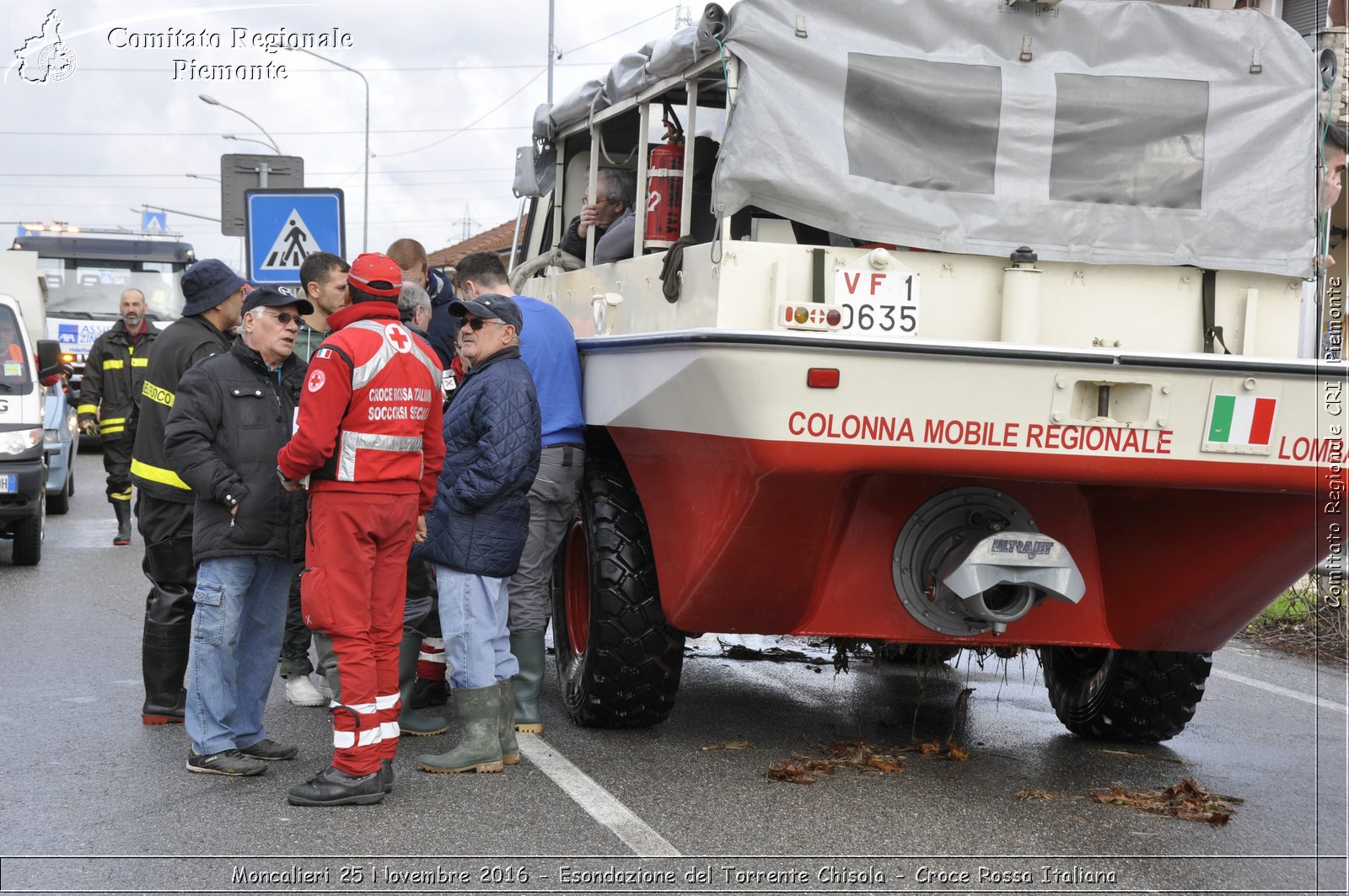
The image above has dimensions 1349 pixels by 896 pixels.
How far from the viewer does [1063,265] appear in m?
5.38

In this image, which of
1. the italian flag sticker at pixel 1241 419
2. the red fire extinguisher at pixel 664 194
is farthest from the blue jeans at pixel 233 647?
the italian flag sticker at pixel 1241 419

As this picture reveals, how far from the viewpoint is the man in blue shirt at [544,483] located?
19.9 ft

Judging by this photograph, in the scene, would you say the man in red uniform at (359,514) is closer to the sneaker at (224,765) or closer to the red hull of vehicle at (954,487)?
the sneaker at (224,765)

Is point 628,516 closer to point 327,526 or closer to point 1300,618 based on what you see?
point 327,526

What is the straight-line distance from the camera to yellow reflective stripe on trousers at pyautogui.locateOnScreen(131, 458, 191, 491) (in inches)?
243

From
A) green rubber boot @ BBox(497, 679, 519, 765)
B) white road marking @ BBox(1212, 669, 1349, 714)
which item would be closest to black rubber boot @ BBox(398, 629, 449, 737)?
green rubber boot @ BBox(497, 679, 519, 765)

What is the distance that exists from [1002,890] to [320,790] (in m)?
2.23

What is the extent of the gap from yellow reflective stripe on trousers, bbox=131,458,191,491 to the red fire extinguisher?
7.05ft

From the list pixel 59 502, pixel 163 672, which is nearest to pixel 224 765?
pixel 163 672

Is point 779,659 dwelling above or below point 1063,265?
below

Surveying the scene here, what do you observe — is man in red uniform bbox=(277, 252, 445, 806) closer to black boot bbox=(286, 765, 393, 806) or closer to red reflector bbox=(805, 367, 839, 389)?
black boot bbox=(286, 765, 393, 806)

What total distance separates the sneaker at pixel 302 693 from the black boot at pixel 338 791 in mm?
1579

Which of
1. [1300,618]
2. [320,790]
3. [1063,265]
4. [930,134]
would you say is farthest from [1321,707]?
[320,790]

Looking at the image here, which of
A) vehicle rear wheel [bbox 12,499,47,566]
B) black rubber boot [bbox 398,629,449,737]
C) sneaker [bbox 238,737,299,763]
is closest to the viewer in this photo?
sneaker [bbox 238,737,299,763]
